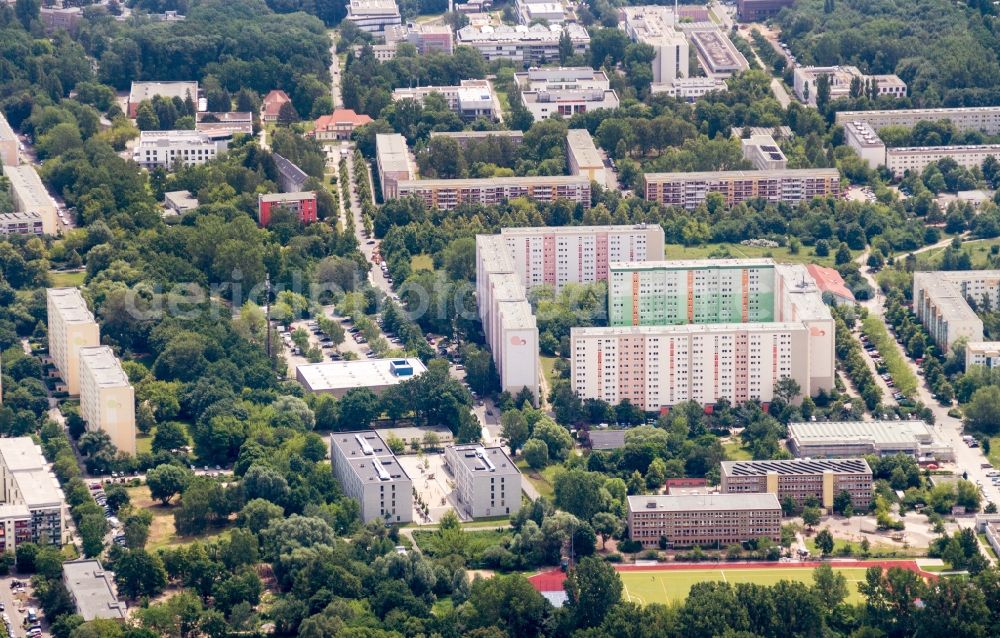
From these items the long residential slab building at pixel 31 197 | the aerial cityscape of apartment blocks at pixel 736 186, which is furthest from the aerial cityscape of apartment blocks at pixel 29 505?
the aerial cityscape of apartment blocks at pixel 736 186

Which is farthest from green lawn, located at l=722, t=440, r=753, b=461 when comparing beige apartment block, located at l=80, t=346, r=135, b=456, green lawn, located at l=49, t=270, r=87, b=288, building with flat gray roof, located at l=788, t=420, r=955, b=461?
green lawn, located at l=49, t=270, r=87, b=288

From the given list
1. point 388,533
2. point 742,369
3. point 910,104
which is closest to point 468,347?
point 742,369

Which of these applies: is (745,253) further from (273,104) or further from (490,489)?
(273,104)

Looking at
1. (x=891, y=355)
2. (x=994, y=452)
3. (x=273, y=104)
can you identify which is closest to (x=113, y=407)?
(x=891, y=355)

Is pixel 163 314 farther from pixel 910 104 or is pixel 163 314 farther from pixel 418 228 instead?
pixel 910 104

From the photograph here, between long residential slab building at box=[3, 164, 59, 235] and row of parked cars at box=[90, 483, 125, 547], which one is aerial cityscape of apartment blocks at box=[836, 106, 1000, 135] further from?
row of parked cars at box=[90, 483, 125, 547]
